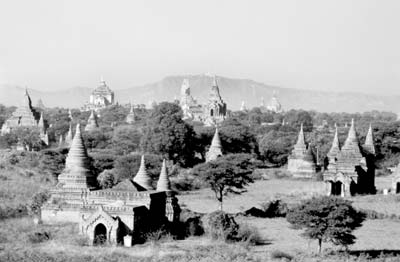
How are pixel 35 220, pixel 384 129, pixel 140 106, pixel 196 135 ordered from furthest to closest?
pixel 140 106, pixel 384 129, pixel 196 135, pixel 35 220

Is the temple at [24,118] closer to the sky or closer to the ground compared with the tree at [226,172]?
closer to the sky

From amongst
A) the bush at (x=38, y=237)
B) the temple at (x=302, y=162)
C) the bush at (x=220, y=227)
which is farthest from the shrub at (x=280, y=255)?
the temple at (x=302, y=162)

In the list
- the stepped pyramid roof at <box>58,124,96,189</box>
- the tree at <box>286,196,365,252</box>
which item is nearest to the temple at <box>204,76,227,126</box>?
the stepped pyramid roof at <box>58,124,96,189</box>

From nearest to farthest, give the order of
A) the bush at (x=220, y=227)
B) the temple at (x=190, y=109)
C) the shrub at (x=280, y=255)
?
the shrub at (x=280, y=255)
the bush at (x=220, y=227)
the temple at (x=190, y=109)

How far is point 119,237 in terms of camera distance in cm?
3009

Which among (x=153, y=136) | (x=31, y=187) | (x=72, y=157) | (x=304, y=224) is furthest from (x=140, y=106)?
(x=304, y=224)

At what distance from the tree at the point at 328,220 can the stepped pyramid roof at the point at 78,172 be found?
12.4 m

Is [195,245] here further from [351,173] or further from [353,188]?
[353,188]

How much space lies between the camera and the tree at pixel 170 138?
64.9m

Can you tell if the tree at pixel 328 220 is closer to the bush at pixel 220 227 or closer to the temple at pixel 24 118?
the bush at pixel 220 227

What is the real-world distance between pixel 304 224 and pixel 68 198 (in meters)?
12.7

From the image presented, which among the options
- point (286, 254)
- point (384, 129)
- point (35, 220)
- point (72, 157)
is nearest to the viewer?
point (286, 254)

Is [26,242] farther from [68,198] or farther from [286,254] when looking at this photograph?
[286,254]

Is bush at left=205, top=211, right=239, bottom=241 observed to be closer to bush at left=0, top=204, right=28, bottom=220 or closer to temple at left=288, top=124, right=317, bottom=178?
bush at left=0, top=204, right=28, bottom=220
